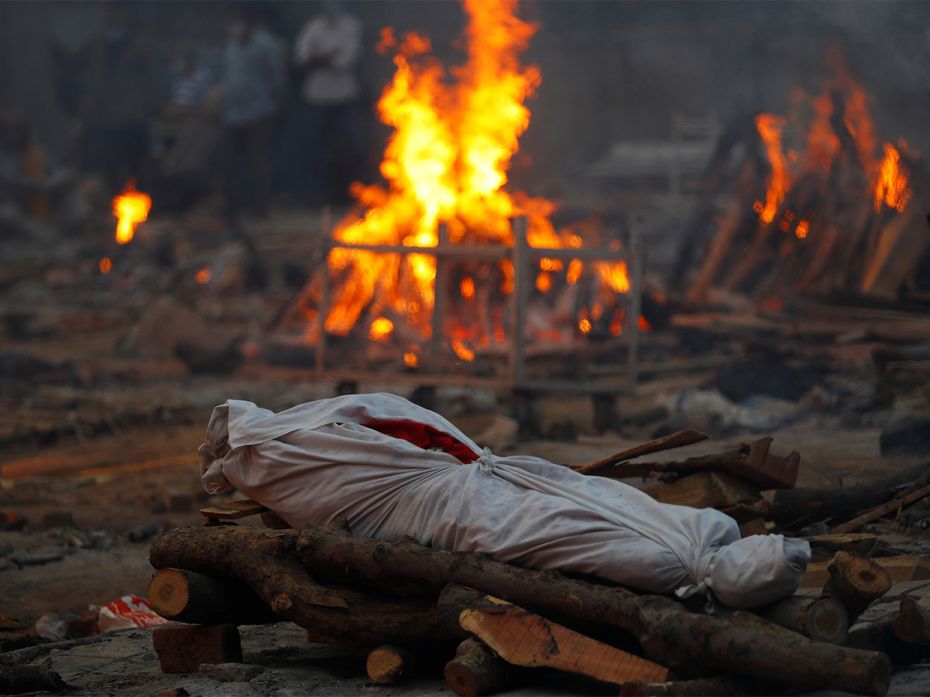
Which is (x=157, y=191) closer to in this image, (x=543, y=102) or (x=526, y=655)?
(x=543, y=102)

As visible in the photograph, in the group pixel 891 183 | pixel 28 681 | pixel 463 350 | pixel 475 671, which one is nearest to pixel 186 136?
pixel 463 350

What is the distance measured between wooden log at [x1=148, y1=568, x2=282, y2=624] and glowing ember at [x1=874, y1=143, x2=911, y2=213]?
934 cm

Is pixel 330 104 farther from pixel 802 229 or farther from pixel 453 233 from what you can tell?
pixel 453 233

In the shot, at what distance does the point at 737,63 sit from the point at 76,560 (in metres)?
16.0

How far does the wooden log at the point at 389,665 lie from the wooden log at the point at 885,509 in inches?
97.0

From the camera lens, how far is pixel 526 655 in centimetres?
427

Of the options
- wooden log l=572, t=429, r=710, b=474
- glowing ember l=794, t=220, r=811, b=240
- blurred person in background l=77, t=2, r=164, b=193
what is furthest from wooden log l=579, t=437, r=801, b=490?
blurred person in background l=77, t=2, r=164, b=193

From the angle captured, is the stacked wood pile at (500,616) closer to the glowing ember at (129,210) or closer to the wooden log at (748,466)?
the wooden log at (748,466)

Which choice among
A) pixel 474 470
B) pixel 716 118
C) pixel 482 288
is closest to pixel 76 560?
pixel 474 470

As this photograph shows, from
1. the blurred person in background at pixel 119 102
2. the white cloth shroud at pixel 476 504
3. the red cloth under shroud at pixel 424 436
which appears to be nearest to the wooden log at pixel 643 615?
the white cloth shroud at pixel 476 504

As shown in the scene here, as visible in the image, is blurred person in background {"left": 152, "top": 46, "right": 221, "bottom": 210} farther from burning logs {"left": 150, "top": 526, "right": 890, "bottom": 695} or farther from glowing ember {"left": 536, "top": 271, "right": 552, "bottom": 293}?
burning logs {"left": 150, "top": 526, "right": 890, "bottom": 695}

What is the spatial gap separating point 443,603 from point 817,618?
4.26 feet

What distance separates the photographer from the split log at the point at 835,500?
5.95 m

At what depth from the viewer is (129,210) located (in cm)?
2258
